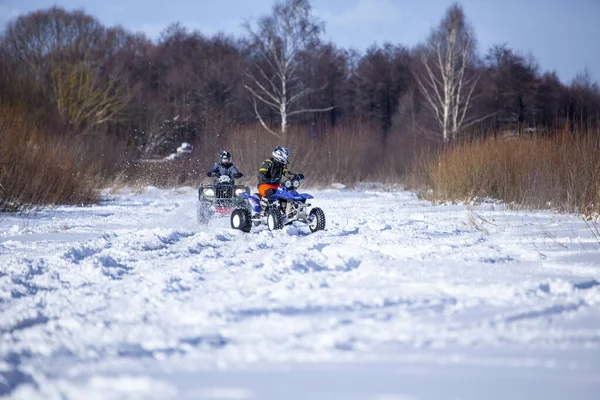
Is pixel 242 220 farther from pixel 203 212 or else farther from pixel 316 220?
pixel 203 212

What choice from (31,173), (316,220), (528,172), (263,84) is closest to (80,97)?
(263,84)

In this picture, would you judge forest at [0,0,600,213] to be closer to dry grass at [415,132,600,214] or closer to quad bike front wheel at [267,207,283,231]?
dry grass at [415,132,600,214]

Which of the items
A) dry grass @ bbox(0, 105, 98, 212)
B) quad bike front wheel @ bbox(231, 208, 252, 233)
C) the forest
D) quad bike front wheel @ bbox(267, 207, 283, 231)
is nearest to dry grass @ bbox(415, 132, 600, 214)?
the forest

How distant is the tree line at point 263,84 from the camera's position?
103 feet

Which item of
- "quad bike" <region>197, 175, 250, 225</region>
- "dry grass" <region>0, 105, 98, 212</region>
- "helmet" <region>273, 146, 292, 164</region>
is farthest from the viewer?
"dry grass" <region>0, 105, 98, 212</region>

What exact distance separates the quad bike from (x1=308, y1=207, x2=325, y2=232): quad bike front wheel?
8.85 feet

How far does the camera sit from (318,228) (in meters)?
10.7

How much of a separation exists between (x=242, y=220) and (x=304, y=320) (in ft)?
22.4

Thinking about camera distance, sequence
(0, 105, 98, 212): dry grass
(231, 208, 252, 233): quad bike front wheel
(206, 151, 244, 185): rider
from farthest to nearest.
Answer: (0, 105, 98, 212): dry grass
(206, 151, 244, 185): rider
(231, 208, 252, 233): quad bike front wheel

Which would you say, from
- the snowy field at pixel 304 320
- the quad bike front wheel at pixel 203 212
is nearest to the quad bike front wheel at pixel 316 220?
the snowy field at pixel 304 320

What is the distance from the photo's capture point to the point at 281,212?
436 inches

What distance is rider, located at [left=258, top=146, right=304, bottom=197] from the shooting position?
11.3 metres

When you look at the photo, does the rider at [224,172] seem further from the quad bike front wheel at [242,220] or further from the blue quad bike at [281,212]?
the quad bike front wheel at [242,220]

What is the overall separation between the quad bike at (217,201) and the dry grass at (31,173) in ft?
13.7
